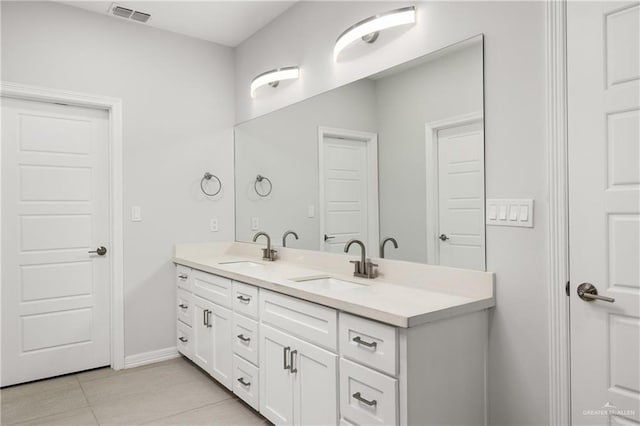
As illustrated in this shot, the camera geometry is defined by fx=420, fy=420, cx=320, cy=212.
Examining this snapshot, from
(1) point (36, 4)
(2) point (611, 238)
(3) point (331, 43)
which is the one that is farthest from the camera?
(1) point (36, 4)

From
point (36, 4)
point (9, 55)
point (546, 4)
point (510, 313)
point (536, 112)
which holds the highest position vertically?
point (36, 4)

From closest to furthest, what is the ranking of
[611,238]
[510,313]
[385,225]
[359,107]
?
[611,238], [510,313], [385,225], [359,107]

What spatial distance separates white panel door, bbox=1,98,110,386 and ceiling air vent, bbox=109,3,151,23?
0.76 meters

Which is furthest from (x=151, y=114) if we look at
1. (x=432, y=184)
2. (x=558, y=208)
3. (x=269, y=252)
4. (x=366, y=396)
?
(x=558, y=208)

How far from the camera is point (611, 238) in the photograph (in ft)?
4.93

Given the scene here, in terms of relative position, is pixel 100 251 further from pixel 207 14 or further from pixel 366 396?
pixel 366 396

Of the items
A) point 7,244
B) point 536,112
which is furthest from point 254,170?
point 536,112

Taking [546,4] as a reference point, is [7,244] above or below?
below

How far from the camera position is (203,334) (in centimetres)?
301

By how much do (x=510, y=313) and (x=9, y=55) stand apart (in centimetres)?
347

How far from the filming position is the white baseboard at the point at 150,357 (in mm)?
3301

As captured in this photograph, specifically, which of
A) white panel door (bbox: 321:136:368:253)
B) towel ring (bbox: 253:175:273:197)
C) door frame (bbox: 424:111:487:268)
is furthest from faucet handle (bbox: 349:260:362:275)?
towel ring (bbox: 253:175:273:197)

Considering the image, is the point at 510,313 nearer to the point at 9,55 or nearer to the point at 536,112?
the point at 536,112

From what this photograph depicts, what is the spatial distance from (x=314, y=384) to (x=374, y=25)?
1859 mm
